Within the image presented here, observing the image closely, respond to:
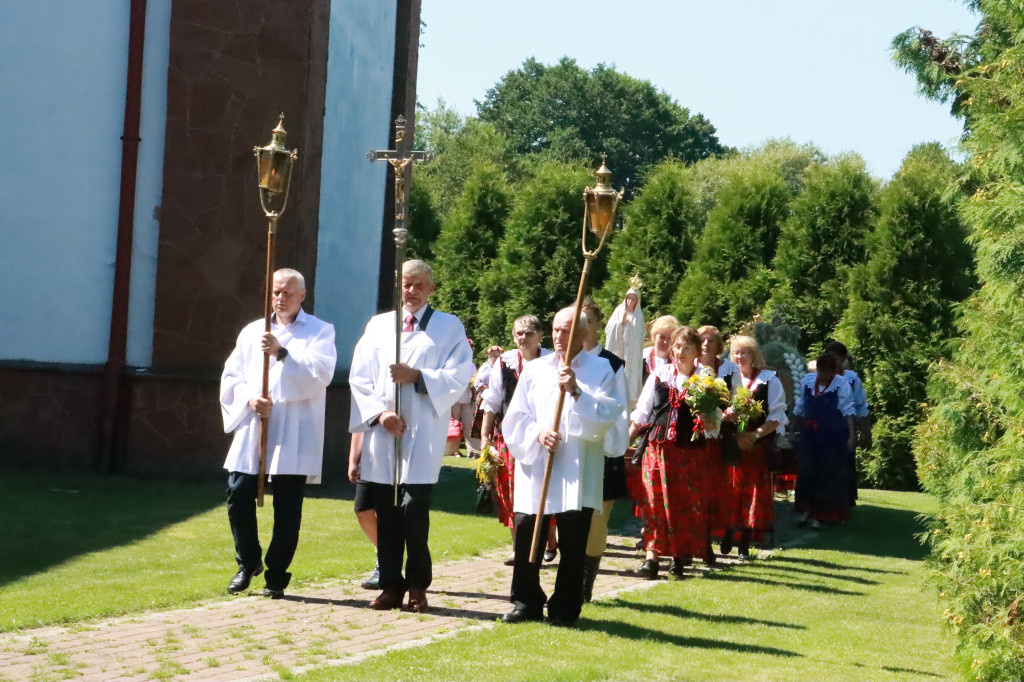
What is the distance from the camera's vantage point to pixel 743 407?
11.2 metres

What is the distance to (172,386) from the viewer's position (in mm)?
14156

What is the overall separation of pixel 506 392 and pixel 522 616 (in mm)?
2785

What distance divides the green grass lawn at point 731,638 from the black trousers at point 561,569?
0.17 meters

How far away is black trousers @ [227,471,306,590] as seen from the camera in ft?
28.2

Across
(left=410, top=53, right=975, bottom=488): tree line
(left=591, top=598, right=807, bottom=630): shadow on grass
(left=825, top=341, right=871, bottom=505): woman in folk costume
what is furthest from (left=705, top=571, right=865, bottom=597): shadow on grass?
(left=410, top=53, right=975, bottom=488): tree line

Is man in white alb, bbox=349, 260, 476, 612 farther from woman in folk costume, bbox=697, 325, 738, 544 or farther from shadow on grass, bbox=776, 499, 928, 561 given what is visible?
shadow on grass, bbox=776, 499, 928, 561

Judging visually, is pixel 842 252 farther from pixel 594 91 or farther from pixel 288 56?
pixel 594 91

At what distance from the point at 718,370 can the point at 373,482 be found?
165 inches

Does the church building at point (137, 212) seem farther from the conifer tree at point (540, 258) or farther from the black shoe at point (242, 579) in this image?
the conifer tree at point (540, 258)

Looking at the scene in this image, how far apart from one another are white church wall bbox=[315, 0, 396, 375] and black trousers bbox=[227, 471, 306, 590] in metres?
7.00

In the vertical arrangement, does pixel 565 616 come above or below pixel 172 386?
below

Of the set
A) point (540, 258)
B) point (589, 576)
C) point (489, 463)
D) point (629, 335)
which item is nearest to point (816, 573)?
point (489, 463)

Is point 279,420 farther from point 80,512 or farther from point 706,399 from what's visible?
point 80,512

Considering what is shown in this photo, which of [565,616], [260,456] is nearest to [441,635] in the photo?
[565,616]
